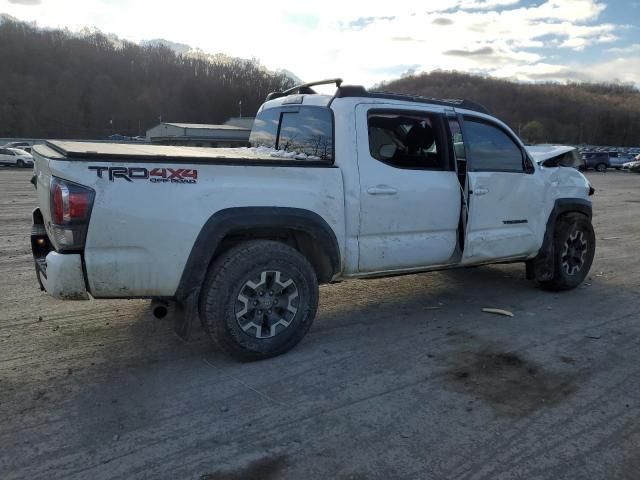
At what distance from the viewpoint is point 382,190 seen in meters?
4.37

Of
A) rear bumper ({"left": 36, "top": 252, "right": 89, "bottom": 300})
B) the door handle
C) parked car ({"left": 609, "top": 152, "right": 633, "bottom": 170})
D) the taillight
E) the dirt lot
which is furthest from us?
parked car ({"left": 609, "top": 152, "right": 633, "bottom": 170})

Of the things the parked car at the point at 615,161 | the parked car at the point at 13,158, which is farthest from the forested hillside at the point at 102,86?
the parked car at the point at 615,161

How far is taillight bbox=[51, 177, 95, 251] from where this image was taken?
327cm

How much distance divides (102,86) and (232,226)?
144515mm

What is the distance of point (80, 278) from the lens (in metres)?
3.42

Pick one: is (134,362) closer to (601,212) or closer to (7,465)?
(7,465)

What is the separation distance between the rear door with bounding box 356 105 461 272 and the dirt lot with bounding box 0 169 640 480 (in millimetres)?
736

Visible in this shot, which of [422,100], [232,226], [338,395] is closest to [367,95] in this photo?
[422,100]

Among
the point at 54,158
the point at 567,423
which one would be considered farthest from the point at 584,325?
the point at 54,158

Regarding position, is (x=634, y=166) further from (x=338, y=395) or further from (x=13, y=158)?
(x=13, y=158)

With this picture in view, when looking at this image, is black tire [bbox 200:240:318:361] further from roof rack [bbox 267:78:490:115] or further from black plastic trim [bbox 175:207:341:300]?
roof rack [bbox 267:78:490:115]

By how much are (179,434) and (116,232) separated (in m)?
1.32

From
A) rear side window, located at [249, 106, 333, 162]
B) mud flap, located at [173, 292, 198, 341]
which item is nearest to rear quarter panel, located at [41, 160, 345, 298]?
mud flap, located at [173, 292, 198, 341]

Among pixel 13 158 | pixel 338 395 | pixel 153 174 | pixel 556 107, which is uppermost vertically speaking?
Result: pixel 556 107
